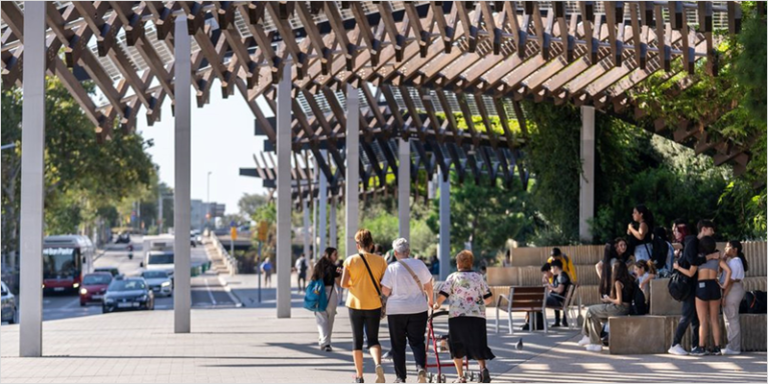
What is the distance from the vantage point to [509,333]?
65.0 ft

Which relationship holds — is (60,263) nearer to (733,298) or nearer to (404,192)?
(404,192)

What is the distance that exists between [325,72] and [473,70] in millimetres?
4937

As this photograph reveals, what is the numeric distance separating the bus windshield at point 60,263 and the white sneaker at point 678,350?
138 feet

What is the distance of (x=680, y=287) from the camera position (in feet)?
49.6

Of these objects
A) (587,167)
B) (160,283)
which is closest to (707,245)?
(587,167)

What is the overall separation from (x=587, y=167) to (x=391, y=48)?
649cm

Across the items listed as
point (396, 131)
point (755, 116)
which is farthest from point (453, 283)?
point (396, 131)

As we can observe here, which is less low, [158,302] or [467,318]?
[467,318]

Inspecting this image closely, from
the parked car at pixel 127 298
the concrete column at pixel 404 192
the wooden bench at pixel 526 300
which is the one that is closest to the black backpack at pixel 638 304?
the wooden bench at pixel 526 300

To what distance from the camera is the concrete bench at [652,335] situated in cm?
1540

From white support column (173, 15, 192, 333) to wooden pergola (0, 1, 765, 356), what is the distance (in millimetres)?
28

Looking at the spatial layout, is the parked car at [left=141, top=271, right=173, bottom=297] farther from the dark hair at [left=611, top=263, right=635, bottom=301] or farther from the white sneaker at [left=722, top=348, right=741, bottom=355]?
the white sneaker at [left=722, top=348, right=741, bottom=355]

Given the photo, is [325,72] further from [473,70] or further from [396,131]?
[396,131]

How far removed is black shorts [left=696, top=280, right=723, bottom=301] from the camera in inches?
591
